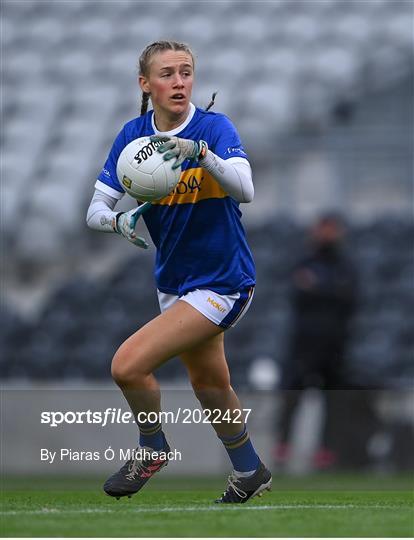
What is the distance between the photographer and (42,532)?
13.0ft

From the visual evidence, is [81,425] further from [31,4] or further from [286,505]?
[31,4]

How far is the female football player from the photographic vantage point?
4.98m

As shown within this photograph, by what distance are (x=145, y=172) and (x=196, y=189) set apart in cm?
30

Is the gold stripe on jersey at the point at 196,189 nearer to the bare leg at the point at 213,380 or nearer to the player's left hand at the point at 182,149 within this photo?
the player's left hand at the point at 182,149

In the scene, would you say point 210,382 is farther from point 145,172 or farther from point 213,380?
point 145,172

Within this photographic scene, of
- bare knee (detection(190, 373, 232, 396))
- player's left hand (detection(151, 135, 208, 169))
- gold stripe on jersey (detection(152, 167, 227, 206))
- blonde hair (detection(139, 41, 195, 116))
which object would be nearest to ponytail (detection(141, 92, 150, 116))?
blonde hair (detection(139, 41, 195, 116))

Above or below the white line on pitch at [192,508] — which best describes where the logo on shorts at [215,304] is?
above

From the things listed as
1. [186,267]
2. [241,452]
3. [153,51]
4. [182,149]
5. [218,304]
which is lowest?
[241,452]

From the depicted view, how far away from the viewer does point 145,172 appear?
4871mm

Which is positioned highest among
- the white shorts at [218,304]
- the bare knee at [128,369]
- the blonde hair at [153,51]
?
the blonde hair at [153,51]

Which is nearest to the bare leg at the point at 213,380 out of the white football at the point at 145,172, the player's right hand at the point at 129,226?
the player's right hand at the point at 129,226

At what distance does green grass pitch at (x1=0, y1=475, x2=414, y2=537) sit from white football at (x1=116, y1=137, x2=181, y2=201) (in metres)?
1.19

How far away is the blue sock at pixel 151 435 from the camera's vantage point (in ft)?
17.2

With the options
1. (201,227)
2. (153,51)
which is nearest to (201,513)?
(201,227)
